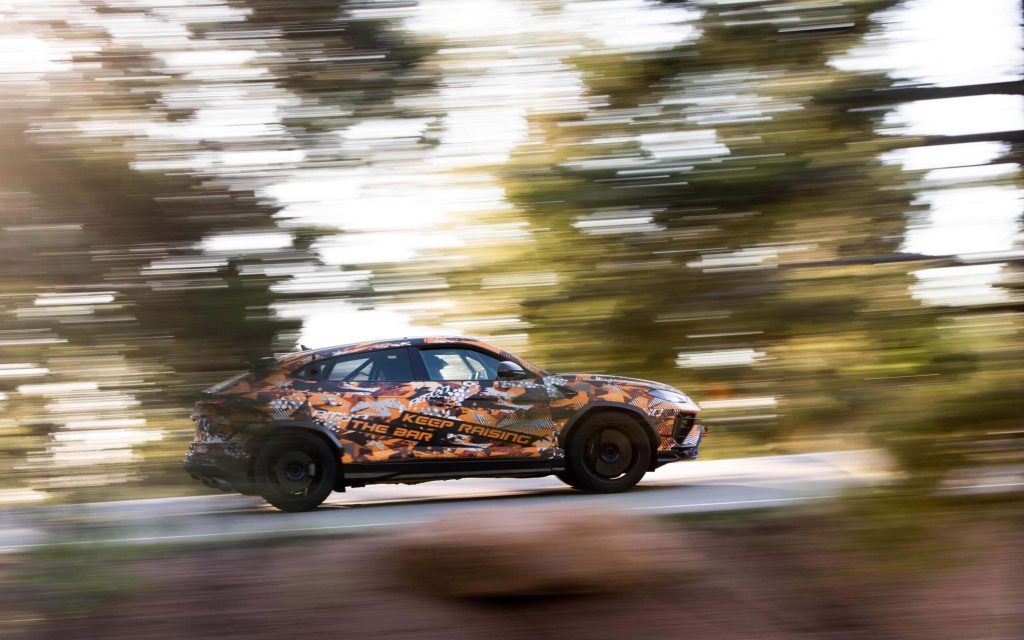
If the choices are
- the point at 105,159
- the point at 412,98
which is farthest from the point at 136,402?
the point at 412,98

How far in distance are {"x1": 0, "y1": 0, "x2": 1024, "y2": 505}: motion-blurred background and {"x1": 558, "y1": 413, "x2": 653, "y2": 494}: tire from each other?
5.63 m

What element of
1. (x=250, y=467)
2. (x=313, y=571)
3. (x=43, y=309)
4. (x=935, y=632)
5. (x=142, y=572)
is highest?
(x=43, y=309)

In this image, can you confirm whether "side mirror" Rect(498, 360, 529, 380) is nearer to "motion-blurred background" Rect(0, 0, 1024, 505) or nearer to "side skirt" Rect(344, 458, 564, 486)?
"motion-blurred background" Rect(0, 0, 1024, 505)

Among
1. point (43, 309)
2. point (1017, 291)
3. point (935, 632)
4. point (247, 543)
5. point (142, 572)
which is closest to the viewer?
point (43, 309)

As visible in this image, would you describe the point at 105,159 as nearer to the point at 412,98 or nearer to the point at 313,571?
the point at 412,98

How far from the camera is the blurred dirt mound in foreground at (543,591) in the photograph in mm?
4637

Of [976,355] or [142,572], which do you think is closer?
[976,355]

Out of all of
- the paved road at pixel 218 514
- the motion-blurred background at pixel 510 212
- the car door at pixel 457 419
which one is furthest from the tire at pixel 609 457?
the motion-blurred background at pixel 510 212

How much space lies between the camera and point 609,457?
9.21 metres

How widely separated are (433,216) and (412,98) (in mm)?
413

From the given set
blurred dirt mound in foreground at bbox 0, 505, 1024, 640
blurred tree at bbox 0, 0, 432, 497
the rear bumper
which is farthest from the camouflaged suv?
blurred tree at bbox 0, 0, 432, 497

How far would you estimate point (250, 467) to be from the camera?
344cm

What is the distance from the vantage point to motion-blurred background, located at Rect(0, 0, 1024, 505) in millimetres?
2949

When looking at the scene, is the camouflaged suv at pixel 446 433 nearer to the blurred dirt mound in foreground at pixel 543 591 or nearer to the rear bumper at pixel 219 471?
the blurred dirt mound in foreground at pixel 543 591
